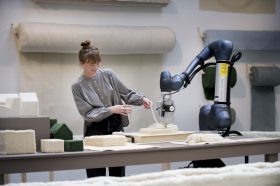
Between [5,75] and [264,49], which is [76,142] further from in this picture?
[264,49]

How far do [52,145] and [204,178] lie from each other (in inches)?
68.4

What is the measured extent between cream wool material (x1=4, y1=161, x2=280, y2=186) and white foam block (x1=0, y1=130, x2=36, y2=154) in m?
1.63

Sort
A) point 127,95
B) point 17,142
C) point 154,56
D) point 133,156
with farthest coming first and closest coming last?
1. point 154,56
2. point 127,95
3. point 133,156
4. point 17,142

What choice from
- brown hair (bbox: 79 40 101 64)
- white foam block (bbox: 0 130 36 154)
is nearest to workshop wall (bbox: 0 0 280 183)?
brown hair (bbox: 79 40 101 64)

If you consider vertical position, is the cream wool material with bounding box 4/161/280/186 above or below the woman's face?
below

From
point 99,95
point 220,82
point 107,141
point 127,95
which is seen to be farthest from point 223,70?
point 107,141

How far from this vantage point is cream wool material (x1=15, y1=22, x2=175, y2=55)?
4.82 m

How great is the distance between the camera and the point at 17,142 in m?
2.52

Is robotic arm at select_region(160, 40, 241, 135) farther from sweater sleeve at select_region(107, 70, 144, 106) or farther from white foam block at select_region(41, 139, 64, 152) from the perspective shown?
white foam block at select_region(41, 139, 64, 152)

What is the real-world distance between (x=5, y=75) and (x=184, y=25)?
2192 millimetres

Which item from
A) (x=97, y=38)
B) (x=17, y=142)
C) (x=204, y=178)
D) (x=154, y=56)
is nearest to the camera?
(x=204, y=178)

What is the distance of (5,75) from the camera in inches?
196

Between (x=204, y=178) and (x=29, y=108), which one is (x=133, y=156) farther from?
(x=204, y=178)

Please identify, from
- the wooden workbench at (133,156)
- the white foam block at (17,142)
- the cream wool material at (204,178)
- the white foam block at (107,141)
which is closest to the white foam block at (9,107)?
the white foam block at (17,142)
